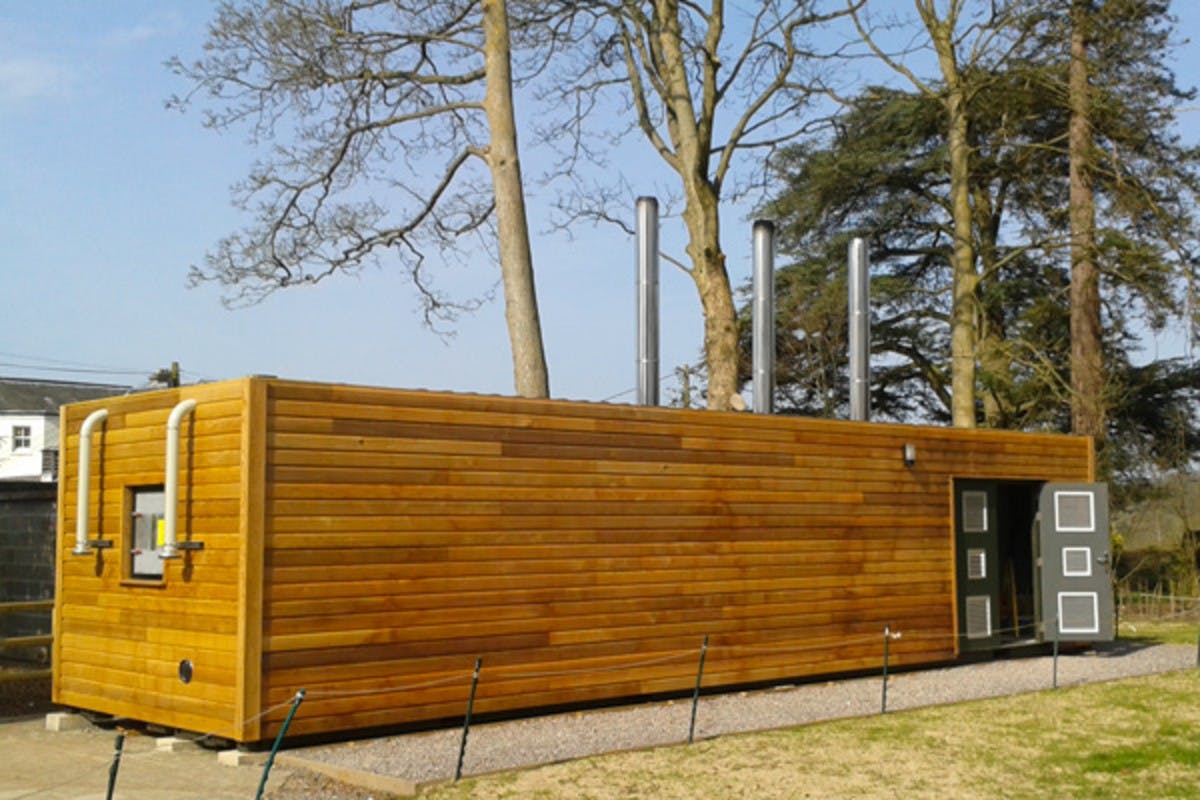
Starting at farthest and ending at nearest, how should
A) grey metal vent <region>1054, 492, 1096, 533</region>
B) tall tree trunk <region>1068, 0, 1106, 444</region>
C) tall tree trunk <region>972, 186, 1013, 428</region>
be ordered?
1. tall tree trunk <region>972, 186, 1013, 428</region>
2. tall tree trunk <region>1068, 0, 1106, 444</region>
3. grey metal vent <region>1054, 492, 1096, 533</region>

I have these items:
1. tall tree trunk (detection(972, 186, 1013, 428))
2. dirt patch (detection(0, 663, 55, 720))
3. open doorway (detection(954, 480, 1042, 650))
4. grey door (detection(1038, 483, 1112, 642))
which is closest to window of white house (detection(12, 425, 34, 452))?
tall tree trunk (detection(972, 186, 1013, 428))

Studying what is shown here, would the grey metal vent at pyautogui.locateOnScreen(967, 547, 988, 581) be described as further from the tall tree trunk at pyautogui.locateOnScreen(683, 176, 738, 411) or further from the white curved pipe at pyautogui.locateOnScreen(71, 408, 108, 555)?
the white curved pipe at pyautogui.locateOnScreen(71, 408, 108, 555)

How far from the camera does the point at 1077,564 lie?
49.9ft

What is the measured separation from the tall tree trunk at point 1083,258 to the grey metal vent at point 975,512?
7843mm

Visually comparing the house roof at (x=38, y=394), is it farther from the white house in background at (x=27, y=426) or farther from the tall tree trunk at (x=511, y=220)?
A: the tall tree trunk at (x=511, y=220)

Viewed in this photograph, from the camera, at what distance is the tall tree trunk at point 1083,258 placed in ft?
73.3

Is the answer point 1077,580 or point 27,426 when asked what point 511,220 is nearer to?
point 1077,580

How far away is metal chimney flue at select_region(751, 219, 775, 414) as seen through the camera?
1573cm

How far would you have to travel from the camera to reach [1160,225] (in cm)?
2184

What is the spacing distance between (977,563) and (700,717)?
17.0 ft

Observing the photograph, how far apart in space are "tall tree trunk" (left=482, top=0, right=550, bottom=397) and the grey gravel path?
467 centimetres

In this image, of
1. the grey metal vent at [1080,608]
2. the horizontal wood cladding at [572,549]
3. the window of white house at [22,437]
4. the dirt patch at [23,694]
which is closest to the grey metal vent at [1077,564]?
the grey metal vent at [1080,608]

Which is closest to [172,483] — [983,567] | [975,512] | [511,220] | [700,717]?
[700,717]

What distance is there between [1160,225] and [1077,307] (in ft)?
6.26
